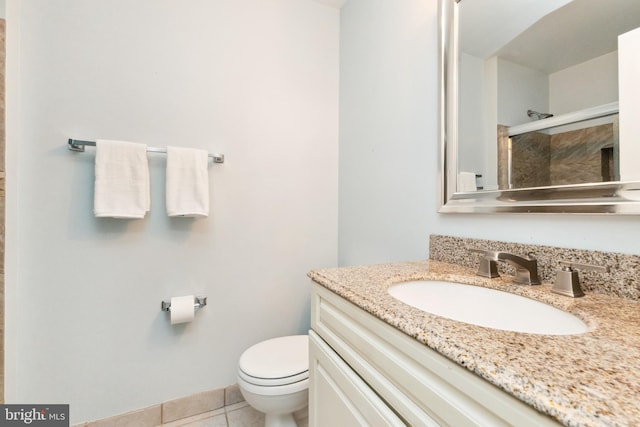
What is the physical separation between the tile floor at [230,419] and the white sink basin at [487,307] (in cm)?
103

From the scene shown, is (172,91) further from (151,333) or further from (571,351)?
(571,351)

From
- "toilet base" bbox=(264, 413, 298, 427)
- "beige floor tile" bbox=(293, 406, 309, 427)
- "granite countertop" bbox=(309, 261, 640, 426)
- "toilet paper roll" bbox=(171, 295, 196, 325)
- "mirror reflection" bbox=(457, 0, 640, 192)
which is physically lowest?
"beige floor tile" bbox=(293, 406, 309, 427)

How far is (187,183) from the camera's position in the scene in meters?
1.33

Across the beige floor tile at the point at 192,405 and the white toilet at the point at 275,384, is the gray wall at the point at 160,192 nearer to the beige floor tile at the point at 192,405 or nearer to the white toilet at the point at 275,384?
the beige floor tile at the point at 192,405

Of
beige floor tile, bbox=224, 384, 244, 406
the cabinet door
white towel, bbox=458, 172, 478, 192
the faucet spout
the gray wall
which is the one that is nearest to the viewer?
the cabinet door

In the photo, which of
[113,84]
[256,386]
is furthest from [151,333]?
[113,84]

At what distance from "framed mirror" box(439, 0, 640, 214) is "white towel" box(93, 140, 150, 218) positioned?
51.7 inches

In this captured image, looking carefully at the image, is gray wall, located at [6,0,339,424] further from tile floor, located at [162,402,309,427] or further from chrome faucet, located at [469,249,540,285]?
chrome faucet, located at [469,249,540,285]

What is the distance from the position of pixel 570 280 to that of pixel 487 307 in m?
0.20

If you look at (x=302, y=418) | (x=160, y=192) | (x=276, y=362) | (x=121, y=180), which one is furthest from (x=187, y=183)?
(x=302, y=418)

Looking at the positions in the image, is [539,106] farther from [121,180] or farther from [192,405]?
[192,405]

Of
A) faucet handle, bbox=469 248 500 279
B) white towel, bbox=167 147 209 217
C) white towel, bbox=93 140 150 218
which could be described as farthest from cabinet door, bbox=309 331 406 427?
white towel, bbox=93 140 150 218

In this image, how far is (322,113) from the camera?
5.79 ft

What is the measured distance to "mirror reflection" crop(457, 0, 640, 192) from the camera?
27.0 inches
